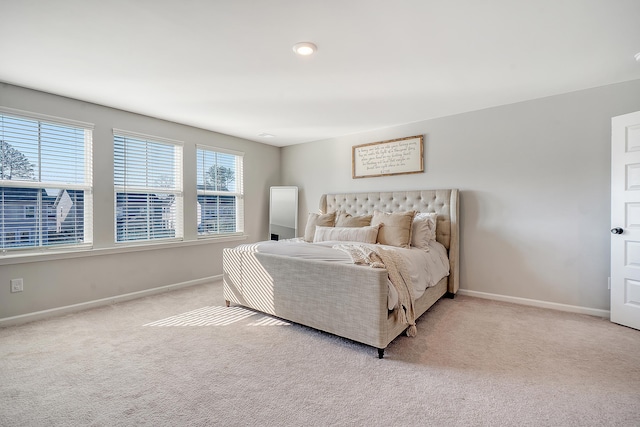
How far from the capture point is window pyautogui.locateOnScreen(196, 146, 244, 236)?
4.45 meters

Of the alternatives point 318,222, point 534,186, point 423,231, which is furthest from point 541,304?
point 318,222

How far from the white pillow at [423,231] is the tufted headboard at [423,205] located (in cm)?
20

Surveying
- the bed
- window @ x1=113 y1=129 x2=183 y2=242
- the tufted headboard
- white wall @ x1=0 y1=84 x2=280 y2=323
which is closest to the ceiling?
white wall @ x1=0 y1=84 x2=280 y2=323

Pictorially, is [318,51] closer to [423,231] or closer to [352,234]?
[352,234]

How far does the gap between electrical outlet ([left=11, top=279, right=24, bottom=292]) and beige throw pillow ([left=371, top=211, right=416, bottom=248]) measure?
3.71m

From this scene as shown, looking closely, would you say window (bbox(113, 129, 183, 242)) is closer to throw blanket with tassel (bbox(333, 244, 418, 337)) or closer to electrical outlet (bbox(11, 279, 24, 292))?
electrical outlet (bbox(11, 279, 24, 292))

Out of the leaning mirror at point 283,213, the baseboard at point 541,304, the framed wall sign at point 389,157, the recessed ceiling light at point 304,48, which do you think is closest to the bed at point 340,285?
the baseboard at point 541,304

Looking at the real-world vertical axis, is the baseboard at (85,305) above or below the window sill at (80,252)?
below

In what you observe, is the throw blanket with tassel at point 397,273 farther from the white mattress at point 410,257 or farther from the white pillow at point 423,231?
the white pillow at point 423,231

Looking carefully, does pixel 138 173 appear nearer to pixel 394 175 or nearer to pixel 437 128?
pixel 394 175

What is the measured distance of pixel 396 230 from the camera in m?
3.40

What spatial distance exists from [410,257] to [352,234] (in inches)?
33.3

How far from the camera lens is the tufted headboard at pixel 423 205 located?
12.0ft

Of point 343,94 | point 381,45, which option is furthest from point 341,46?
point 343,94
